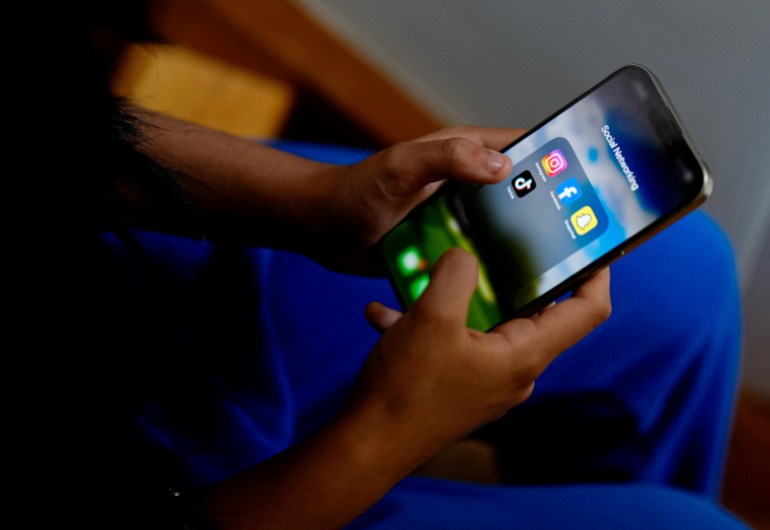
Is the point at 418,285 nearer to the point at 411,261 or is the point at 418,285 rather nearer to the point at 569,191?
the point at 411,261

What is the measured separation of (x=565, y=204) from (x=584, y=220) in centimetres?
2

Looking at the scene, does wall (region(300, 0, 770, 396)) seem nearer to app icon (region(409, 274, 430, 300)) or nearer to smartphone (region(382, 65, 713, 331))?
smartphone (region(382, 65, 713, 331))

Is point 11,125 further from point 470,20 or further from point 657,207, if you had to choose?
point 470,20

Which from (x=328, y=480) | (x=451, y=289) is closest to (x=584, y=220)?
(x=451, y=289)

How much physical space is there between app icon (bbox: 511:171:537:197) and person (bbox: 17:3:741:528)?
4cm

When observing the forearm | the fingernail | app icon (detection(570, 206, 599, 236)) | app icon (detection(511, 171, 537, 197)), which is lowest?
the forearm

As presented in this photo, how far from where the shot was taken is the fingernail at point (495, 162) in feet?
1.38

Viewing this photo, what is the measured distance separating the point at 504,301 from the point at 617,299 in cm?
16

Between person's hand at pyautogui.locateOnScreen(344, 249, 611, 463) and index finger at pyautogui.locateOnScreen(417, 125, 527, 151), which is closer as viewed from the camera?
person's hand at pyautogui.locateOnScreen(344, 249, 611, 463)

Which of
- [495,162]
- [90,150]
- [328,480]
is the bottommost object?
[328,480]

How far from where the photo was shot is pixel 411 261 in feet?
1.60

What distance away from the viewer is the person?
0.34 metres

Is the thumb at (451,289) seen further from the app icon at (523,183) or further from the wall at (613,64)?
the wall at (613,64)

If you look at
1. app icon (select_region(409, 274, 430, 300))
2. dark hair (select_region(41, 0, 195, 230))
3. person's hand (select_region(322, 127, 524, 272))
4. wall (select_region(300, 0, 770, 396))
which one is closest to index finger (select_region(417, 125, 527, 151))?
person's hand (select_region(322, 127, 524, 272))
